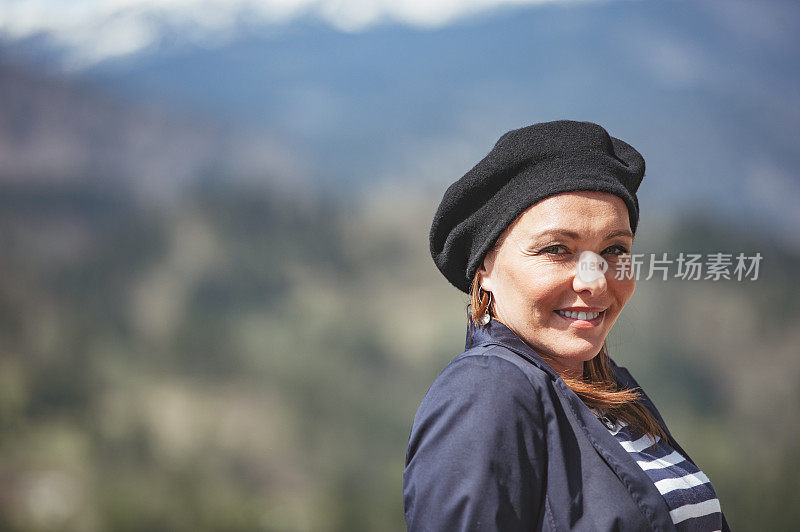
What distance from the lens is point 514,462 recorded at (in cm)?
119

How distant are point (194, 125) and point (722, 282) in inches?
115

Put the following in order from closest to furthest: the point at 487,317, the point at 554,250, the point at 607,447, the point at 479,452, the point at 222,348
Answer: the point at 479,452 → the point at 607,447 → the point at 554,250 → the point at 487,317 → the point at 222,348

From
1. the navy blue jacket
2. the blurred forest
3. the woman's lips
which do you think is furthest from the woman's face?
the blurred forest

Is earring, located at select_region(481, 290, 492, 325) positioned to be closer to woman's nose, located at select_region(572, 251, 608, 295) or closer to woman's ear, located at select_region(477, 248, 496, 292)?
woman's ear, located at select_region(477, 248, 496, 292)

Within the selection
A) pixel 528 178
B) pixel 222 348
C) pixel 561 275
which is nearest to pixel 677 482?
pixel 561 275

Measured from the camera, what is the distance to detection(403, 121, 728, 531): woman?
120 cm

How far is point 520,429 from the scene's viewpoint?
48.3 inches

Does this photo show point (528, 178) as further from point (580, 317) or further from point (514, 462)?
point (514, 462)

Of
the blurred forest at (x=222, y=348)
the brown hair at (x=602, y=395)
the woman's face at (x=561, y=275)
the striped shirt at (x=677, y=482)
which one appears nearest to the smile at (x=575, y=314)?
the woman's face at (x=561, y=275)

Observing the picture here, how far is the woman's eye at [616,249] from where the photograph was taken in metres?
1.48

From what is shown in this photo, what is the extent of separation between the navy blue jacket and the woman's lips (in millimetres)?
162

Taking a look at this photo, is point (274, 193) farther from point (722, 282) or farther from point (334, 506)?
point (722, 282)

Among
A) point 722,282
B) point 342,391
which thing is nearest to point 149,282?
point 342,391

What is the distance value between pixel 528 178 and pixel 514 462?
567mm
